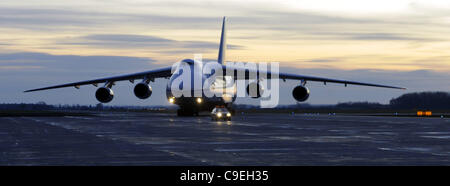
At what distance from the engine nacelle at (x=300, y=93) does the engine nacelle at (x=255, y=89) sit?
387 centimetres

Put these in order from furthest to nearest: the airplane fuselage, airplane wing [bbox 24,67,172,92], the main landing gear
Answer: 1. the main landing gear
2. airplane wing [bbox 24,67,172,92]
3. the airplane fuselage

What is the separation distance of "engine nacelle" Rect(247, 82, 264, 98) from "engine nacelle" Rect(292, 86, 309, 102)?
3.87 m

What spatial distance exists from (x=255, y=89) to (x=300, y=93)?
4.59m

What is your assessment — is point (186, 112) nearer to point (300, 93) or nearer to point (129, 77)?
point (129, 77)

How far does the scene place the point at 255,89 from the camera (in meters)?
52.0

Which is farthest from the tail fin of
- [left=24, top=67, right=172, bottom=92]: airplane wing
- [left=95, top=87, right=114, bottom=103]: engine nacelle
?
[left=95, top=87, right=114, bottom=103]: engine nacelle

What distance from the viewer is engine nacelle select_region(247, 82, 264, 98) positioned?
2046 inches

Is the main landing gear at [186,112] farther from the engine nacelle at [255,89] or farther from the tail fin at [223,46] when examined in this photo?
the tail fin at [223,46]

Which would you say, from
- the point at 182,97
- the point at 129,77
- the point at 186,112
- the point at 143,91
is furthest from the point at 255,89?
the point at 129,77

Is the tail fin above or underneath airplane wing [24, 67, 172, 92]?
above

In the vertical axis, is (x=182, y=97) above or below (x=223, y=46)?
below

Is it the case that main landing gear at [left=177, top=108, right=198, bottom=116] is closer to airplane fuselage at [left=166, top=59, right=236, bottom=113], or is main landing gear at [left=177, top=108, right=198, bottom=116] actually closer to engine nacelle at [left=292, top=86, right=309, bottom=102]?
airplane fuselage at [left=166, top=59, right=236, bottom=113]

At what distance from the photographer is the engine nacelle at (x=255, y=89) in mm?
51969
